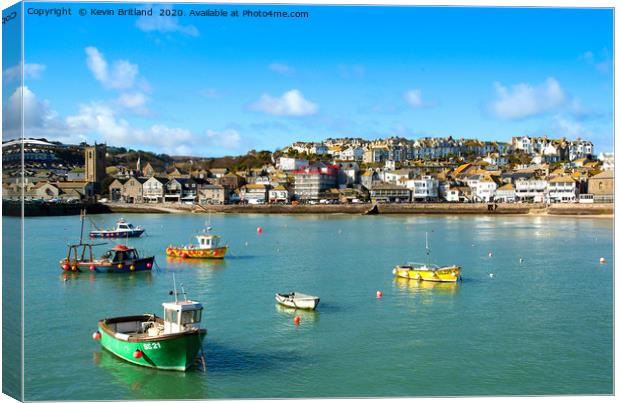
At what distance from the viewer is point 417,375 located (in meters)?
6.37

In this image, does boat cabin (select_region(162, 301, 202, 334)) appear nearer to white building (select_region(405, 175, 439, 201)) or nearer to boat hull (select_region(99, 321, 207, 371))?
boat hull (select_region(99, 321, 207, 371))

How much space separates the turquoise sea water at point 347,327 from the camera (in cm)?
609

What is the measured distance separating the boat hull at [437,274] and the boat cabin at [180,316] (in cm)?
605

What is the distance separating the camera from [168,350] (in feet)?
20.5

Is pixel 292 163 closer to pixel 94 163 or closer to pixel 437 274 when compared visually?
pixel 94 163

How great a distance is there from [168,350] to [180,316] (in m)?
0.32

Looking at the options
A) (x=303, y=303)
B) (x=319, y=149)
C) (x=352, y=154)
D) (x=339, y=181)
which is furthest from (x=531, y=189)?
(x=303, y=303)

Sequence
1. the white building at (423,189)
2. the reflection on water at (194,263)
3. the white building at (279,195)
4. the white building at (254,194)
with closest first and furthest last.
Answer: the reflection on water at (194,263), the white building at (423,189), the white building at (279,195), the white building at (254,194)

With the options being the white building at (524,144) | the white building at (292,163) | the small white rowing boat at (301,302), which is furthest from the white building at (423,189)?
the small white rowing boat at (301,302)

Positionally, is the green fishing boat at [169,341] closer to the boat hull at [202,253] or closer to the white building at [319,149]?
the boat hull at [202,253]

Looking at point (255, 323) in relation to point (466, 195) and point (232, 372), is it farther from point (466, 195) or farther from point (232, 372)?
point (466, 195)

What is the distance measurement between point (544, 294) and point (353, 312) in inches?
129

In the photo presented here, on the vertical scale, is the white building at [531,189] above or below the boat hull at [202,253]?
above

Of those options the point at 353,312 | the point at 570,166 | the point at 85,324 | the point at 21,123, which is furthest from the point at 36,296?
the point at 570,166
